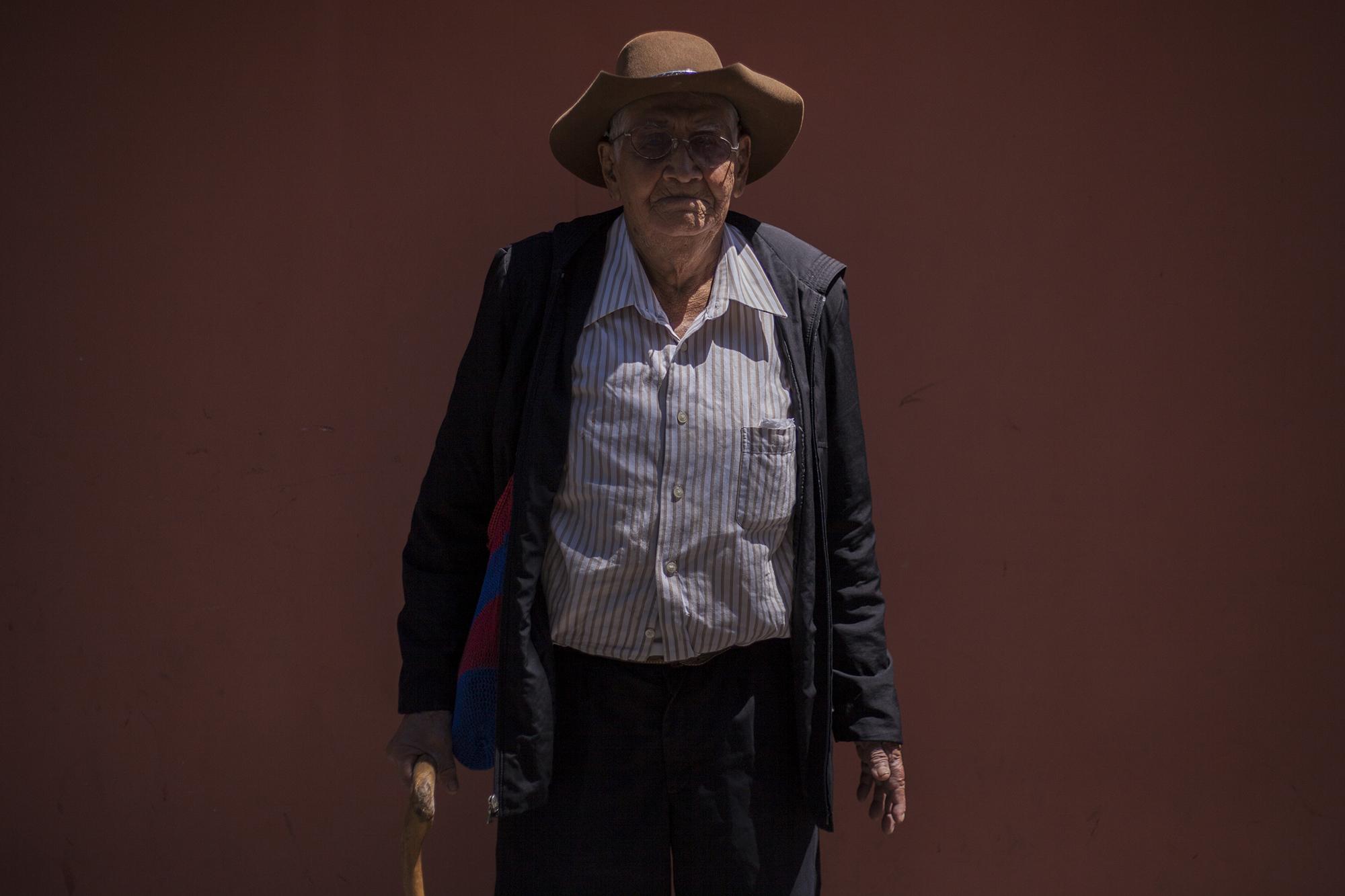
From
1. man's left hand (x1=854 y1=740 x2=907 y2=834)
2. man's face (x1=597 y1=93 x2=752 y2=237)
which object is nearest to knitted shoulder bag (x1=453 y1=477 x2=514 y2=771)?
man's face (x1=597 y1=93 x2=752 y2=237)

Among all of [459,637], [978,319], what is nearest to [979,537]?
[978,319]

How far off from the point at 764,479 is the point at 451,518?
0.59 m

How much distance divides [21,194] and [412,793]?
1824 mm

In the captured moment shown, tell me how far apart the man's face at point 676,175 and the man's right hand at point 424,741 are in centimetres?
97

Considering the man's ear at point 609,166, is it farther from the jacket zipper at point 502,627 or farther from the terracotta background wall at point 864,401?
the terracotta background wall at point 864,401

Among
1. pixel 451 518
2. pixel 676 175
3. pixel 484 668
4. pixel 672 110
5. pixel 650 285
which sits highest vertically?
pixel 672 110

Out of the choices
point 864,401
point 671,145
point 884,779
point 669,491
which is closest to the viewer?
point 669,491

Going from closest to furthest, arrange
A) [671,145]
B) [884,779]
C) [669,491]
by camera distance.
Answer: [669,491], [671,145], [884,779]

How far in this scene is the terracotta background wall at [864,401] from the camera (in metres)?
2.83

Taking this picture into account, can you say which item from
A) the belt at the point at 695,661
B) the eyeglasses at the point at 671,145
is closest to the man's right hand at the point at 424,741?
the belt at the point at 695,661

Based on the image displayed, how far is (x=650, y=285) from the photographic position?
2.18 metres

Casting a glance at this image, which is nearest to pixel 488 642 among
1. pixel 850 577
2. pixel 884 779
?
pixel 850 577

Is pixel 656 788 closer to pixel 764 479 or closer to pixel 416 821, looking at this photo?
pixel 416 821

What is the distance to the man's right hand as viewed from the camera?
214 cm
